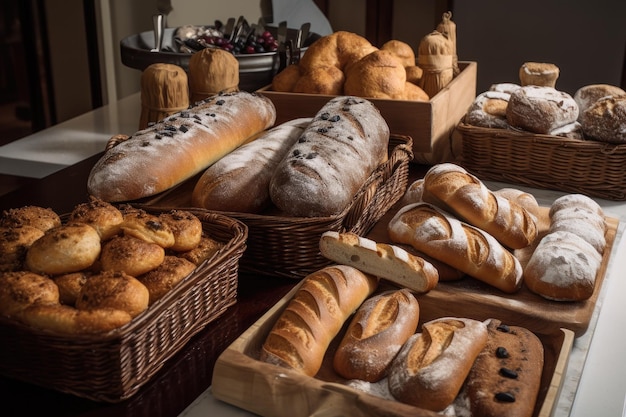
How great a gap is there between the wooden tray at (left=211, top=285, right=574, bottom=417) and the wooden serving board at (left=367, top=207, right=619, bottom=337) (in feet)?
0.25

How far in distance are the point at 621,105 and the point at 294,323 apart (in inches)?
42.3

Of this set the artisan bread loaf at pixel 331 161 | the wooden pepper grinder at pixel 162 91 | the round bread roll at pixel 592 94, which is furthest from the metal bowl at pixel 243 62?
the round bread roll at pixel 592 94

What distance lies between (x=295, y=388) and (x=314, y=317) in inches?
Result: 5.8

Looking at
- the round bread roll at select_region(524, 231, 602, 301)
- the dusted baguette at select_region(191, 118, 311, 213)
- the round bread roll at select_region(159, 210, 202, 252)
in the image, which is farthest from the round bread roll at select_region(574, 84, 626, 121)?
the round bread roll at select_region(159, 210, 202, 252)

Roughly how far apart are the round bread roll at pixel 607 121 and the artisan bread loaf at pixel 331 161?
496 mm


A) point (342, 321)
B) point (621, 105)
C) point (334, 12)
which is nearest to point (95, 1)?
point (334, 12)

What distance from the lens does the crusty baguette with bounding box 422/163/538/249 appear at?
4.31 feet

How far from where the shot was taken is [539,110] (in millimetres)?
1731

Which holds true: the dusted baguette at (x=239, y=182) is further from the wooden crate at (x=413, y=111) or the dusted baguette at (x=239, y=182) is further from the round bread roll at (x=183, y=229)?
the wooden crate at (x=413, y=111)

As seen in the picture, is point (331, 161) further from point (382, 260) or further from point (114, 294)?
point (114, 294)

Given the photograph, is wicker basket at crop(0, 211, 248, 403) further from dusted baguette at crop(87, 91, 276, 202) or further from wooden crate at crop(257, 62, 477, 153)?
wooden crate at crop(257, 62, 477, 153)

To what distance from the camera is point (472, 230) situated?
1.26 metres

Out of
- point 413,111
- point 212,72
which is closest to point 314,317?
point 413,111

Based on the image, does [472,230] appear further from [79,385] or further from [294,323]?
[79,385]
